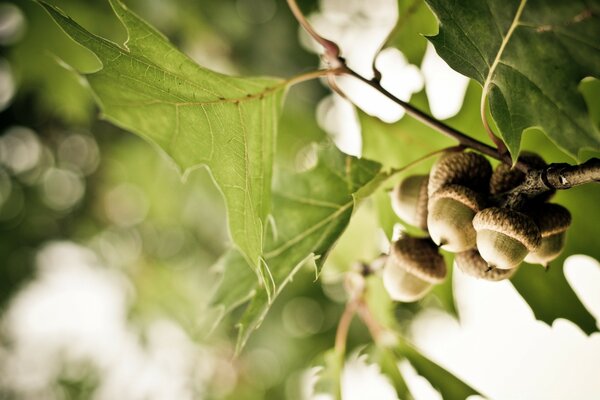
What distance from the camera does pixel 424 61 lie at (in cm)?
99

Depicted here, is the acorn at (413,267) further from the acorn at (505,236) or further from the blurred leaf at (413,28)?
the blurred leaf at (413,28)

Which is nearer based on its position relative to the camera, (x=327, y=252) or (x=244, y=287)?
(x=327, y=252)

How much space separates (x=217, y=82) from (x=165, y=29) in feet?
5.96

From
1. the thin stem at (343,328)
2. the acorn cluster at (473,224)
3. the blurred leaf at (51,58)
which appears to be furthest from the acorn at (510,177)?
the blurred leaf at (51,58)

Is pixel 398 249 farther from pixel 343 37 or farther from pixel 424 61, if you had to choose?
pixel 343 37

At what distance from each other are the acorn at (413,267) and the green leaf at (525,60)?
0.71 ft

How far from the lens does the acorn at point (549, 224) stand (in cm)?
64

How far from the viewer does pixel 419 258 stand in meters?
0.73

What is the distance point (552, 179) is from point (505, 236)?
8 centimetres

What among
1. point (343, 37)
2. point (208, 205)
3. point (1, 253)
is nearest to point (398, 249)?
point (343, 37)

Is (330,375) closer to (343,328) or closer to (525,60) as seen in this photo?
(343,328)

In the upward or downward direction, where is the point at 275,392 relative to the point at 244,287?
downward

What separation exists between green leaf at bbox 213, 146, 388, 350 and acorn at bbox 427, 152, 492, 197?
0.09 metres

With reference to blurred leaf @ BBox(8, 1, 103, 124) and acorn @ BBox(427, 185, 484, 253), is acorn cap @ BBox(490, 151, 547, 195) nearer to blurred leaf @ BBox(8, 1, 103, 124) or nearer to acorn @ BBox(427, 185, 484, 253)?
acorn @ BBox(427, 185, 484, 253)
